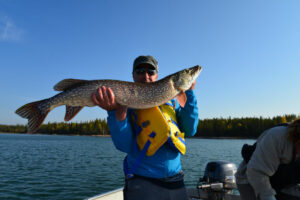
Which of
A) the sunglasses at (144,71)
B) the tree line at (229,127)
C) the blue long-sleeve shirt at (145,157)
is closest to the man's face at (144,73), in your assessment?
the sunglasses at (144,71)

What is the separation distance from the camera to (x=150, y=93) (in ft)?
7.61

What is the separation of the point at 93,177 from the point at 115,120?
10.8m

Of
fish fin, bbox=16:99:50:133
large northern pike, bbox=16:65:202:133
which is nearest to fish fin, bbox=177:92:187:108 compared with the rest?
large northern pike, bbox=16:65:202:133

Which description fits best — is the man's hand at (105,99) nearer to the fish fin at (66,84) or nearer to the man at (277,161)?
the fish fin at (66,84)

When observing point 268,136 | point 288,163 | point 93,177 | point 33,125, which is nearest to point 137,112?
point 33,125

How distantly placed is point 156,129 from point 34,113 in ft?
4.84

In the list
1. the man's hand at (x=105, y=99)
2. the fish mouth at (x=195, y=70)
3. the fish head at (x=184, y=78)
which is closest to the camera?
the man's hand at (x=105, y=99)

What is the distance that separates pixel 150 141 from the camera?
6.70 feet

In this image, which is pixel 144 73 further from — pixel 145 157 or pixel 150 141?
pixel 145 157

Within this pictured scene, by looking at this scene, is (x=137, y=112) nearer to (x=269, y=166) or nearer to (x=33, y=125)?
(x=33, y=125)

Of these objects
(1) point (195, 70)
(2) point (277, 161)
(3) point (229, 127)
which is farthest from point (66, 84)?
(3) point (229, 127)

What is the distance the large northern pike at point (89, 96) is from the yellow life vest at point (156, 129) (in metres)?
0.12

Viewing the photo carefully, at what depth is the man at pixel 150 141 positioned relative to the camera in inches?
76.7

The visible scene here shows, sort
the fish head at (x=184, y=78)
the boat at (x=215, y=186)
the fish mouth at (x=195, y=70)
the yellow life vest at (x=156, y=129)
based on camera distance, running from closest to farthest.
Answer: the yellow life vest at (x=156, y=129) → the fish head at (x=184, y=78) → the fish mouth at (x=195, y=70) → the boat at (x=215, y=186)
